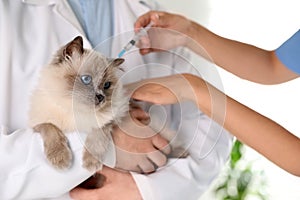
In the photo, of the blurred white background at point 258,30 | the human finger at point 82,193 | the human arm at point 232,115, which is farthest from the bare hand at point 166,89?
the blurred white background at point 258,30

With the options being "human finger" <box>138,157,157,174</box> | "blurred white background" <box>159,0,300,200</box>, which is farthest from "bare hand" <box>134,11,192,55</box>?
"blurred white background" <box>159,0,300,200</box>

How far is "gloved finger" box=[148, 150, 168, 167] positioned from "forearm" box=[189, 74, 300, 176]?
0.44 feet

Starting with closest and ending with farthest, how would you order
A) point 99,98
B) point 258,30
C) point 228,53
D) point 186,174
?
point 99,98
point 186,174
point 228,53
point 258,30

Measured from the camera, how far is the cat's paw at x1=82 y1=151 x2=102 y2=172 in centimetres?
97

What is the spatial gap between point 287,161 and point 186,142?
21 centimetres

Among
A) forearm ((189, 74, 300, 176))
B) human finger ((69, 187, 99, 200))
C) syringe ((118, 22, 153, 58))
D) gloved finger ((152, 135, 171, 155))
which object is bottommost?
human finger ((69, 187, 99, 200))

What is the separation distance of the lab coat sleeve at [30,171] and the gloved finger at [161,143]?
0.15 meters

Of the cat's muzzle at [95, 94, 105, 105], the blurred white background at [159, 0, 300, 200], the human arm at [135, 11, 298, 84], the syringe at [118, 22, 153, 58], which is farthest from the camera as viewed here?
the blurred white background at [159, 0, 300, 200]

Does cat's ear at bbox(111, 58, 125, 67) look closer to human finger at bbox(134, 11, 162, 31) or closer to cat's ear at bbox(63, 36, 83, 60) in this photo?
cat's ear at bbox(63, 36, 83, 60)

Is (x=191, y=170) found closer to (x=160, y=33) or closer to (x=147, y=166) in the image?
(x=147, y=166)

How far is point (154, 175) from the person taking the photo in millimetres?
1061

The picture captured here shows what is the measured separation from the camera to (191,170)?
1098 millimetres


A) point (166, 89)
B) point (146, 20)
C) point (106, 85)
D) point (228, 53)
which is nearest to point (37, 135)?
point (106, 85)

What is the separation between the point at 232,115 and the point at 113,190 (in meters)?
0.30
